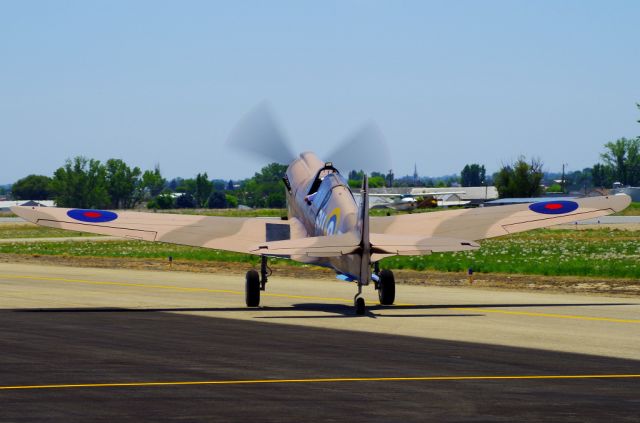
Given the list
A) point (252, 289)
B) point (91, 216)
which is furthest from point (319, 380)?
point (91, 216)

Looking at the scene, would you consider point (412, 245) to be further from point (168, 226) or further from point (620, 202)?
point (168, 226)

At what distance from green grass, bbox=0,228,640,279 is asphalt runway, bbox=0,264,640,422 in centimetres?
942

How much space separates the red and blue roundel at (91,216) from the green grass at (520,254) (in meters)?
18.4

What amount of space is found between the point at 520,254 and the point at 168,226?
87.7 feet

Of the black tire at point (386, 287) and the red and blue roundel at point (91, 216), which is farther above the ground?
the red and blue roundel at point (91, 216)

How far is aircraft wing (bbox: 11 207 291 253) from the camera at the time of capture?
2783 cm

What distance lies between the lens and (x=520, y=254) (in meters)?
52.4

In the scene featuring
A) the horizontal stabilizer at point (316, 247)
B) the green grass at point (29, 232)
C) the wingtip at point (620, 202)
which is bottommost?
the green grass at point (29, 232)

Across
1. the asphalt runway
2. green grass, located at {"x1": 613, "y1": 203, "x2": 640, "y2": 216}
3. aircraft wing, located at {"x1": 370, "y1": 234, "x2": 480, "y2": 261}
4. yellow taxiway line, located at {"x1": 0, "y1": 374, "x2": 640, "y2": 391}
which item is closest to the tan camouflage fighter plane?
aircraft wing, located at {"x1": 370, "y1": 234, "x2": 480, "y2": 261}

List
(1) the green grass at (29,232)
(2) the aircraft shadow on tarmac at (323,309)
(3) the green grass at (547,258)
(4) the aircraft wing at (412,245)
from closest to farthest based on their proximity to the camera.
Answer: (4) the aircraft wing at (412,245), (2) the aircraft shadow on tarmac at (323,309), (3) the green grass at (547,258), (1) the green grass at (29,232)

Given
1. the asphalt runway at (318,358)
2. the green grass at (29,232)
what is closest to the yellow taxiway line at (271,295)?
the asphalt runway at (318,358)

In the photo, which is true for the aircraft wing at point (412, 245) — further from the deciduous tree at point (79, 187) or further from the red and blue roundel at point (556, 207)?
the deciduous tree at point (79, 187)

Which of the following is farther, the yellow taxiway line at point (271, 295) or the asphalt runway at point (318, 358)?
the yellow taxiway line at point (271, 295)

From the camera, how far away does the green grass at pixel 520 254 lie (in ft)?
139
